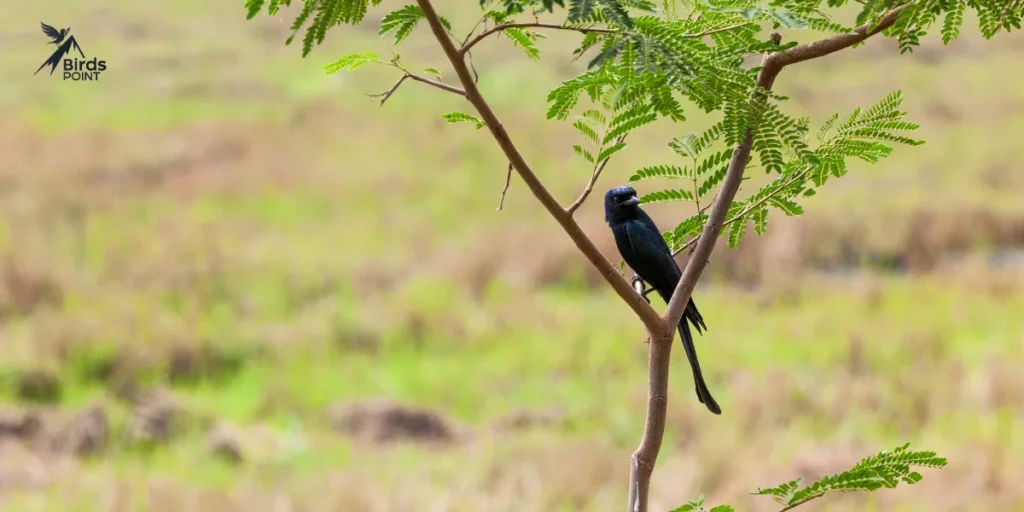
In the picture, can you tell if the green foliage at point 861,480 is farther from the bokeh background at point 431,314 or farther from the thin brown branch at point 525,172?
the bokeh background at point 431,314

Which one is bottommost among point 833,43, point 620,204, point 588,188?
point 588,188

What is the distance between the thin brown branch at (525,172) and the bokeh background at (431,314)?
11.6ft

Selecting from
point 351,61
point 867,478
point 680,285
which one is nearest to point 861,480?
point 867,478

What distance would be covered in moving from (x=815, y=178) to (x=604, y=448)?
429 centimetres

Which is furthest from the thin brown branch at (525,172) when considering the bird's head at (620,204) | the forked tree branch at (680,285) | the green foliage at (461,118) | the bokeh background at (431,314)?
the bokeh background at (431,314)

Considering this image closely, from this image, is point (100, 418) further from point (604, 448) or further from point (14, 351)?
point (604, 448)

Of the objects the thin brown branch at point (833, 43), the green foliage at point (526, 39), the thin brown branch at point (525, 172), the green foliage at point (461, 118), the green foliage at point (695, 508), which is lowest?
the green foliage at point (695, 508)

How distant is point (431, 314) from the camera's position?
8.17m

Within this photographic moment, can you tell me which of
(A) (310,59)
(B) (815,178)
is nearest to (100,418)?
(B) (815,178)

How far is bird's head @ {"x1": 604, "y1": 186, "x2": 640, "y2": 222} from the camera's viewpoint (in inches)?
96.9

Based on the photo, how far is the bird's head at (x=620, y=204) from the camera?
96.9 inches

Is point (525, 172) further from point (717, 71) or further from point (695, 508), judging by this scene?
point (695, 508)

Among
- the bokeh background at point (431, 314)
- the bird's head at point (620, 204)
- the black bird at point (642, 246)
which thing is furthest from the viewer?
the bokeh background at point (431, 314)

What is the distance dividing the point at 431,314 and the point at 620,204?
585 cm
